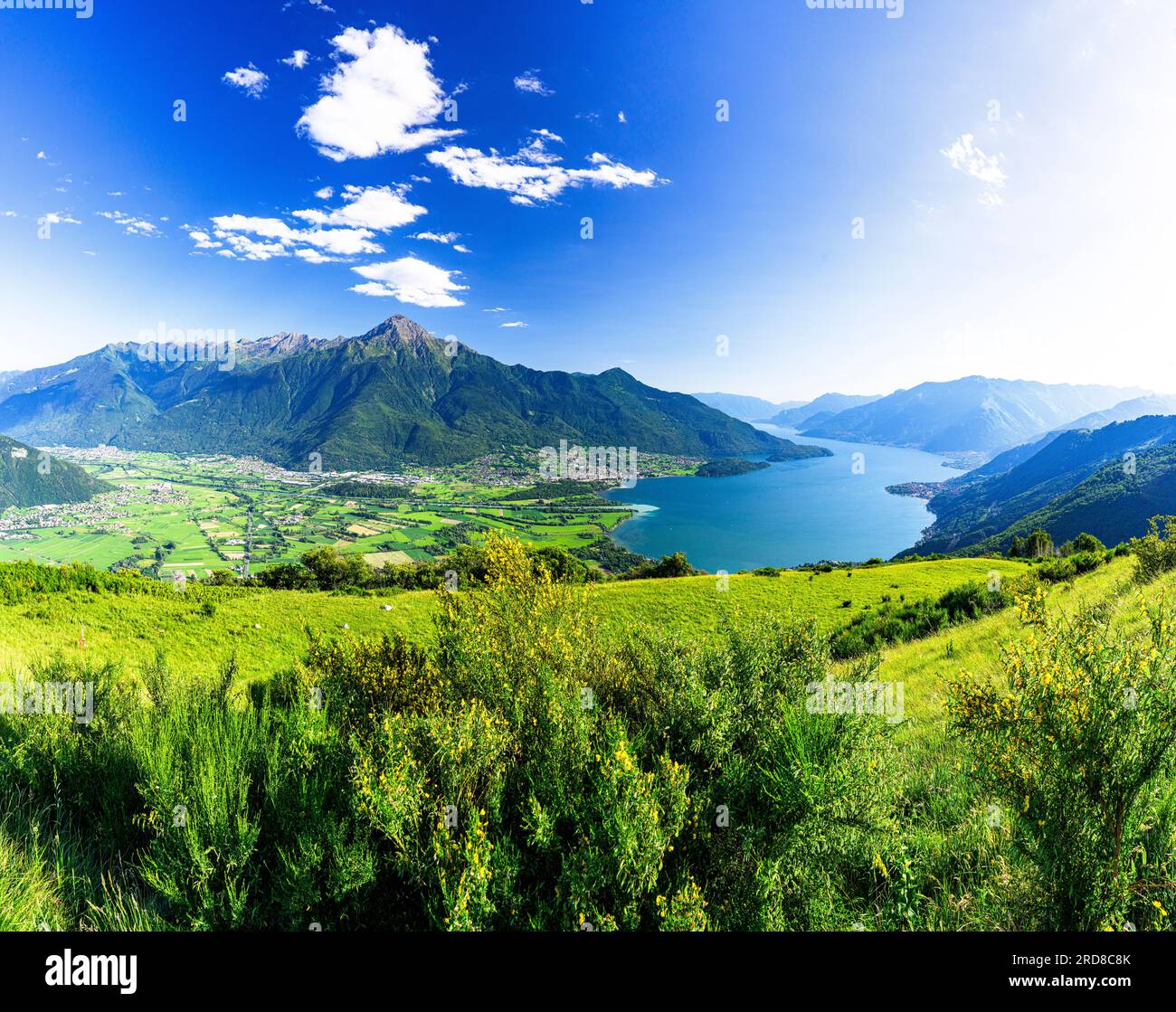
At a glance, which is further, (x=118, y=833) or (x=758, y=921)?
(x=118, y=833)

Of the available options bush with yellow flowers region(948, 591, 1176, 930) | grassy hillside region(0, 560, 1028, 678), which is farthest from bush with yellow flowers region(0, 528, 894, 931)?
grassy hillside region(0, 560, 1028, 678)

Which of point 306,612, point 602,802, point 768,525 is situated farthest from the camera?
point 768,525

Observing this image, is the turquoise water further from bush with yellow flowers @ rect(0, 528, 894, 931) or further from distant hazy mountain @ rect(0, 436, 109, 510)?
distant hazy mountain @ rect(0, 436, 109, 510)

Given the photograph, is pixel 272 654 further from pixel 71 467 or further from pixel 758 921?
pixel 71 467

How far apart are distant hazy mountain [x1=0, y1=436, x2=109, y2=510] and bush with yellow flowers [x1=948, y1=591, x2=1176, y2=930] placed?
165004mm

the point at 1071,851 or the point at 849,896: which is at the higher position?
the point at 1071,851

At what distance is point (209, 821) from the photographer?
405 centimetres

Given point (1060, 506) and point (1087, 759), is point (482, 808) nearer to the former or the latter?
point (1087, 759)

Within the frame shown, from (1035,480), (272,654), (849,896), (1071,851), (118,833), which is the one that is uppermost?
(1035,480)

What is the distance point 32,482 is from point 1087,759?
603ft

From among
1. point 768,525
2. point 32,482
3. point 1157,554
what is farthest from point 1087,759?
point 32,482

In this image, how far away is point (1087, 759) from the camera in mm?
3178

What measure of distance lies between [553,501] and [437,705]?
508 ft
